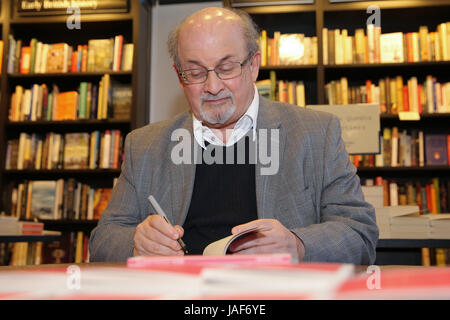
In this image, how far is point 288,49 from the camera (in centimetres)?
326

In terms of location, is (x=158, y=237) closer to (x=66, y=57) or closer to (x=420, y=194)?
(x=420, y=194)

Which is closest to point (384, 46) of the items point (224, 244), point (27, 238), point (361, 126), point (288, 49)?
point (288, 49)

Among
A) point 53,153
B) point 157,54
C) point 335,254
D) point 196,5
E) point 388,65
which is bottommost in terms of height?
point 335,254

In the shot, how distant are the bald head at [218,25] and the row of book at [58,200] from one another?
84.1 inches

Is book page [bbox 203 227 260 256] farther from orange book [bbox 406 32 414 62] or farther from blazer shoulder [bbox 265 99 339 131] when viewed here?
orange book [bbox 406 32 414 62]

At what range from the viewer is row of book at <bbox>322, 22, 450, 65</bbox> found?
313 cm

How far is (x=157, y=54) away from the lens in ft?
12.1

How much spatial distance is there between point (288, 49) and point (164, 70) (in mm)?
1043

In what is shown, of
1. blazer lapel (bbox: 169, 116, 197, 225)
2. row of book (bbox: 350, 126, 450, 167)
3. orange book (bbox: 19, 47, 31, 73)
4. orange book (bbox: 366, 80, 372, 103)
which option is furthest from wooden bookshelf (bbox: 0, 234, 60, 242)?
orange book (bbox: 366, 80, 372, 103)

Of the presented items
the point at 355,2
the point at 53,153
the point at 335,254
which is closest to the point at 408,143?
the point at 355,2

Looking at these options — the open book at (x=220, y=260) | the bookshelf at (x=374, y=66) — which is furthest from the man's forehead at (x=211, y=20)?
the bookshelf at (x=374, y=66)

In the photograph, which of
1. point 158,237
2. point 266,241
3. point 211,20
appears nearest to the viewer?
point 266,241
